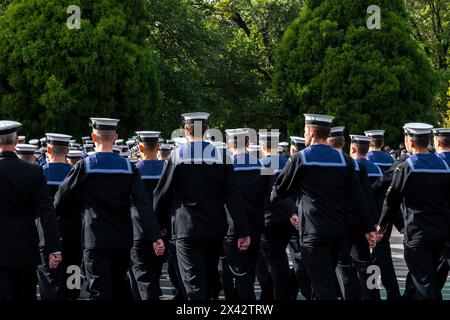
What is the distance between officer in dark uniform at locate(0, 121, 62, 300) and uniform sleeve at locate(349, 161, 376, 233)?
2984 mm

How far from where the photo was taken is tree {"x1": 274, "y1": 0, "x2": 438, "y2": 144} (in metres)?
33.8

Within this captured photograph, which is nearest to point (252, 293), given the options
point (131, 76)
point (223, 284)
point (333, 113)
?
point (223, 284)

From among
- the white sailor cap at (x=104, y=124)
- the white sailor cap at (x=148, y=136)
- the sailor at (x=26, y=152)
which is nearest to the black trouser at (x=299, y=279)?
the white sailor cap at (x=148, y=136)

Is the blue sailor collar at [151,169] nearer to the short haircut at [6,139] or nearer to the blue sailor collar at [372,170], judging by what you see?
the blue sailor collar at [372,170]

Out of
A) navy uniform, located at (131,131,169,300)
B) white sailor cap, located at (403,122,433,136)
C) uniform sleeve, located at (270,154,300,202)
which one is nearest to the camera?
uniform sleeve, located at (270,154,300,202)

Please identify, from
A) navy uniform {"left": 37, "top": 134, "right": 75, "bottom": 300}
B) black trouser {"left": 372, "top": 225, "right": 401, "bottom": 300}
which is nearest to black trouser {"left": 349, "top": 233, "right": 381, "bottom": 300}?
black trouser {"left": 372, "top": 225, "right": 401, "bottom": 300}

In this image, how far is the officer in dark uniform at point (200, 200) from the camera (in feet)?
31.5

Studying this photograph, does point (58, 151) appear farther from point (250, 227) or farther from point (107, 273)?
point (107, 273)

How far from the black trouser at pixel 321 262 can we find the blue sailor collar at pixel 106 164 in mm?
1875

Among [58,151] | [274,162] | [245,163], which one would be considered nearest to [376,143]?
[274,162]

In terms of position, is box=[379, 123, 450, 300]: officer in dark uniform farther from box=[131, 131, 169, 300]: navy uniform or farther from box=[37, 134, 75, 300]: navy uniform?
box=[37, 134, 75, 300]: navy uniform

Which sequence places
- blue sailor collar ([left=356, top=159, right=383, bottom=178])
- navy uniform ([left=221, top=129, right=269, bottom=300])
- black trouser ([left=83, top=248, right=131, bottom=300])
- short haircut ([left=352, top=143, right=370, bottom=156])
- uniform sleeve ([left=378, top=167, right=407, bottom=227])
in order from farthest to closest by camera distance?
blue sailor collar ([left=356, top=159, right=383, bottom=178]) < short haircut ([left=352, top=143, right=370, bottom=156]) < navy uniform ([left=221, top=129, right=269, bottom=300]) < uniform sleeve ([left=378, top=167, right=407, bottom=227]) < black trouser ([left=83, top=248, right=131, bottom=300])
